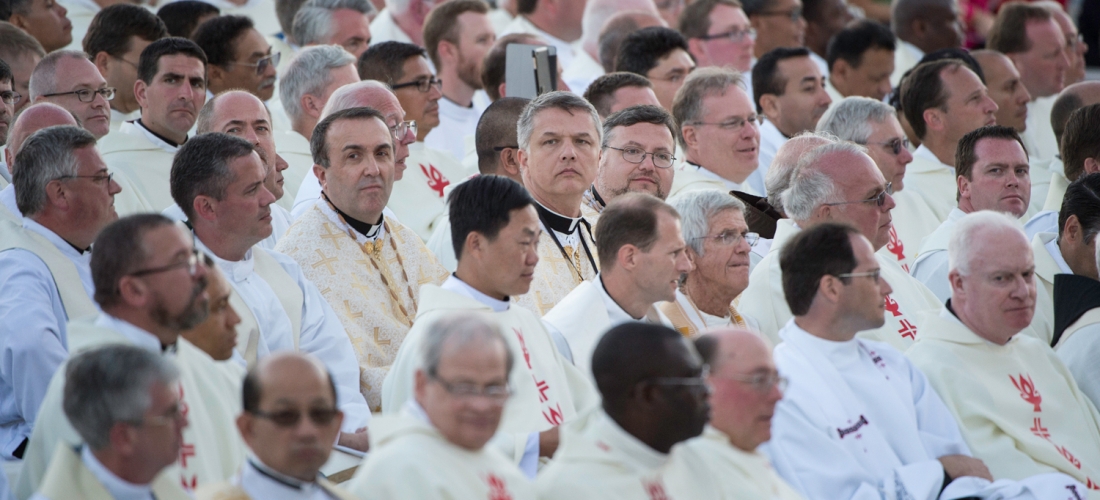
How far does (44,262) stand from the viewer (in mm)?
4555

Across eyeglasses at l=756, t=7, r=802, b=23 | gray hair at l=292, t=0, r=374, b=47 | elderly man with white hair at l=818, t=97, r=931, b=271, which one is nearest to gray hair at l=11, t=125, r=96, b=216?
gray hair at l=292, t=0, r=374, b=47

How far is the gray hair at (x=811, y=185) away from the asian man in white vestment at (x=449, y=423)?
272 cm

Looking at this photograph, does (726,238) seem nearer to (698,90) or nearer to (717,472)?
(717,472)

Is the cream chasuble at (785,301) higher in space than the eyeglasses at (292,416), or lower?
lower

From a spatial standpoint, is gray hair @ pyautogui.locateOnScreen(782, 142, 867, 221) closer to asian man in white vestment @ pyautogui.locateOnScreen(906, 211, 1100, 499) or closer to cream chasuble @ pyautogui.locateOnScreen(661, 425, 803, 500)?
asian man in white vestment @ pyautogui.locateOnScreen(906, 211, 1100, 499)

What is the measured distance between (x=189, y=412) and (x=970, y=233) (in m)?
2.94

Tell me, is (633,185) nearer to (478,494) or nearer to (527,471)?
(527,471)

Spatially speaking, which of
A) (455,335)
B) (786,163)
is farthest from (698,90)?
(455,335)

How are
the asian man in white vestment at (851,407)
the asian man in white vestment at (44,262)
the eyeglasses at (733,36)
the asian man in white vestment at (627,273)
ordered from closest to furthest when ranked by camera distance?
the asian man in white vestment at (44,262)
the asian man in white vestment at (851,407)
the asian man in white vestment at (627,273)
the eyeglasses at (733,36)

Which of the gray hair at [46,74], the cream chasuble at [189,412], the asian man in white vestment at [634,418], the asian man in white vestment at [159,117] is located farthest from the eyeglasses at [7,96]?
the asian man in white vestment at [634,418]

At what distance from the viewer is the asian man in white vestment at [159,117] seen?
6.53 m

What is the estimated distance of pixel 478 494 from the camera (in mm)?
3344

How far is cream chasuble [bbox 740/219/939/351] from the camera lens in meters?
5.53

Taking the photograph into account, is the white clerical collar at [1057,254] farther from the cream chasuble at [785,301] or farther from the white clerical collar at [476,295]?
the white clerical collar at [476,295]
